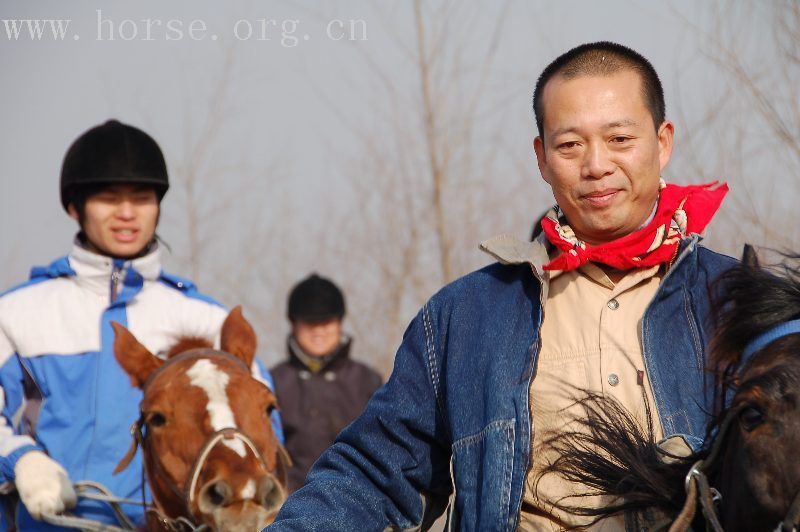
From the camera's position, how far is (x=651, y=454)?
2.35 m

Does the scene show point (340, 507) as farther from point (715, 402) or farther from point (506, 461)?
point (715, 402)

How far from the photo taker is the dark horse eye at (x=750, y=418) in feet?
6.68

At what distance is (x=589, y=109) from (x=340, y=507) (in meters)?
1.16

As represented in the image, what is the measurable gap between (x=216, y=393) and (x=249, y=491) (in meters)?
0.49

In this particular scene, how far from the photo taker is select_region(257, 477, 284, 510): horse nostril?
13.9ft

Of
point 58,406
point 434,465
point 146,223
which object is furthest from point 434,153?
point 434,465

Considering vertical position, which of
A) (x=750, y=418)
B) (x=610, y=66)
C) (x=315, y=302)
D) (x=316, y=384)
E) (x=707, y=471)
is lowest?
(x=316, y=384)

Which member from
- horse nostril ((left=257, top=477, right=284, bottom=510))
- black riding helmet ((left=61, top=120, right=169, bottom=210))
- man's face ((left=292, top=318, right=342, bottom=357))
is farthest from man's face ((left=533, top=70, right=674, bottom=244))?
man's face ((left=292, top=318, right=342, bottom=357))

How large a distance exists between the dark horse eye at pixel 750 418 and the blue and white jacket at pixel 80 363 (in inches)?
136

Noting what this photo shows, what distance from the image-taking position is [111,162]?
5.68 meters

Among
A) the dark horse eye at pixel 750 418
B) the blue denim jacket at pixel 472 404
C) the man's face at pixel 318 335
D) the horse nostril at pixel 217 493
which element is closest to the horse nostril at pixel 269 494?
the horse nostril at pixel 217 493

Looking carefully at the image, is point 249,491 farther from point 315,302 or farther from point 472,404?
point 315,302

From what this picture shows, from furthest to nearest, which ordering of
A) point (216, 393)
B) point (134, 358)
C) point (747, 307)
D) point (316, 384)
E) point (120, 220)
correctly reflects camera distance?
point (316, 384) < point (120, 220) < point (134, 358) < point (216, 393) < point (747, 307)

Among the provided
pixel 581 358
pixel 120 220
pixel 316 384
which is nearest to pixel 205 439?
pixel 120 220
